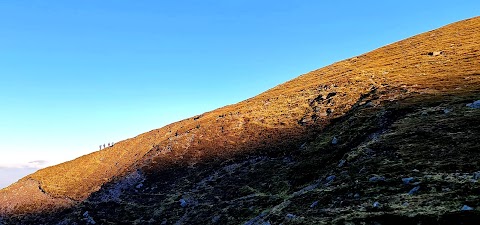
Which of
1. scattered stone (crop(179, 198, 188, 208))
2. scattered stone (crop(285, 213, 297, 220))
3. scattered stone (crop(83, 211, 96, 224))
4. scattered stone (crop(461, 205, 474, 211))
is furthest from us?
scattered stone (crop(83, 211, 96, 224))

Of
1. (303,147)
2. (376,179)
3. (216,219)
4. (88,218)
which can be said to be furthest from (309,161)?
(88,218)

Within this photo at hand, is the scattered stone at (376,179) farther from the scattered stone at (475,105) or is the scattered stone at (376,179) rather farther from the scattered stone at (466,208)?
the scattered stone at (475,105)

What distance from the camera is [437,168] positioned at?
2344cm

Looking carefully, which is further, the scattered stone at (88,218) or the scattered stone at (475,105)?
the scattered stone at (88,218)

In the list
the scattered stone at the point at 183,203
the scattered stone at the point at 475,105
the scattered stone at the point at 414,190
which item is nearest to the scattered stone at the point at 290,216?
the scattered stone at the point at 414,190

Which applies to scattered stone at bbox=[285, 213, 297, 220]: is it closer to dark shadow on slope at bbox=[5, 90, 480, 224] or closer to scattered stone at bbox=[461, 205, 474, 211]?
dark shadow on slope at bbox=[5, 90, 480, 224]

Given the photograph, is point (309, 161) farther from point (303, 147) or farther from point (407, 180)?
point (407, 180)

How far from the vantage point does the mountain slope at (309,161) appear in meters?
23.0

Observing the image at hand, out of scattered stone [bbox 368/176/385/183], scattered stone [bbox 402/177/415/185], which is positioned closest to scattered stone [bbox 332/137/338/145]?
scattered stone [bbox 368/176/385/183]

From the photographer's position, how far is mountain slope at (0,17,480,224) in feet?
75.4

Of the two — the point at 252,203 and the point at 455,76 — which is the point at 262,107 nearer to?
the point at 455,76

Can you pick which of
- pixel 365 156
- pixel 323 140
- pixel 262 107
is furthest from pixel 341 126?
pixel 262 107

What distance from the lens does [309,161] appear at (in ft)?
134

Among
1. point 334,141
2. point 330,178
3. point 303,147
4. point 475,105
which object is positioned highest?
point 475,105
